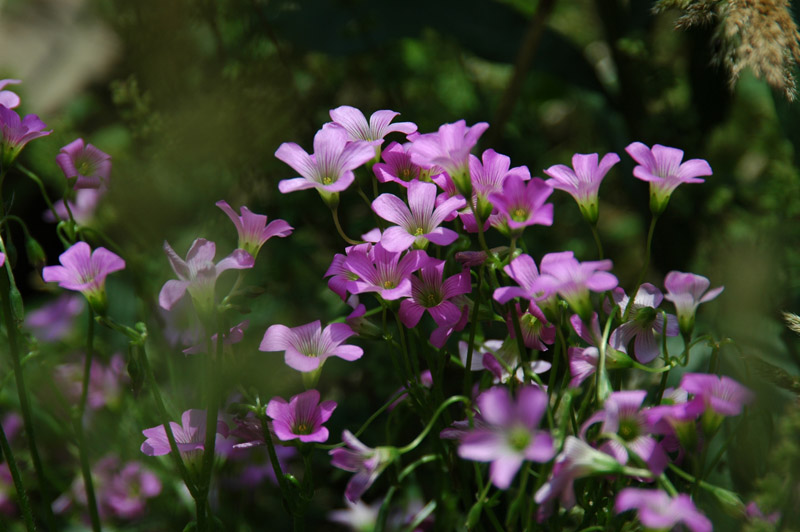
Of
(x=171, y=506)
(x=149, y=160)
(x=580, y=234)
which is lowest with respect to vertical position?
(x=171, y=506)

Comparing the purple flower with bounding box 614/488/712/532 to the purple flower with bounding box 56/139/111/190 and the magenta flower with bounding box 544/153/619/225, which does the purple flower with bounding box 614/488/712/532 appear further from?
the purple flower with bounding box 56/139/111/190

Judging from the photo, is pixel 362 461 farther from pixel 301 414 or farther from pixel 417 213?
pixel 417 213

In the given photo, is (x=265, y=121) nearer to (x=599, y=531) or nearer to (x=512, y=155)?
(x=512, y=155)

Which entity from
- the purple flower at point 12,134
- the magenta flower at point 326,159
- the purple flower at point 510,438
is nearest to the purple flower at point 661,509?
the purple flower at point 510,438

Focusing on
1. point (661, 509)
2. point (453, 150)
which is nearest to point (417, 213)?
point (453, 150)

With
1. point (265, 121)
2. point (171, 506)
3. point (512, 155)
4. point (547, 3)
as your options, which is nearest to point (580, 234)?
point (512, 155)

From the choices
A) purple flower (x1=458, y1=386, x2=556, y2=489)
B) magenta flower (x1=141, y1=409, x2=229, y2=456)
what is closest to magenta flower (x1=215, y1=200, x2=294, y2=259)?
magenta flower (x1=141, y1=409, x2=229, y2=456)
